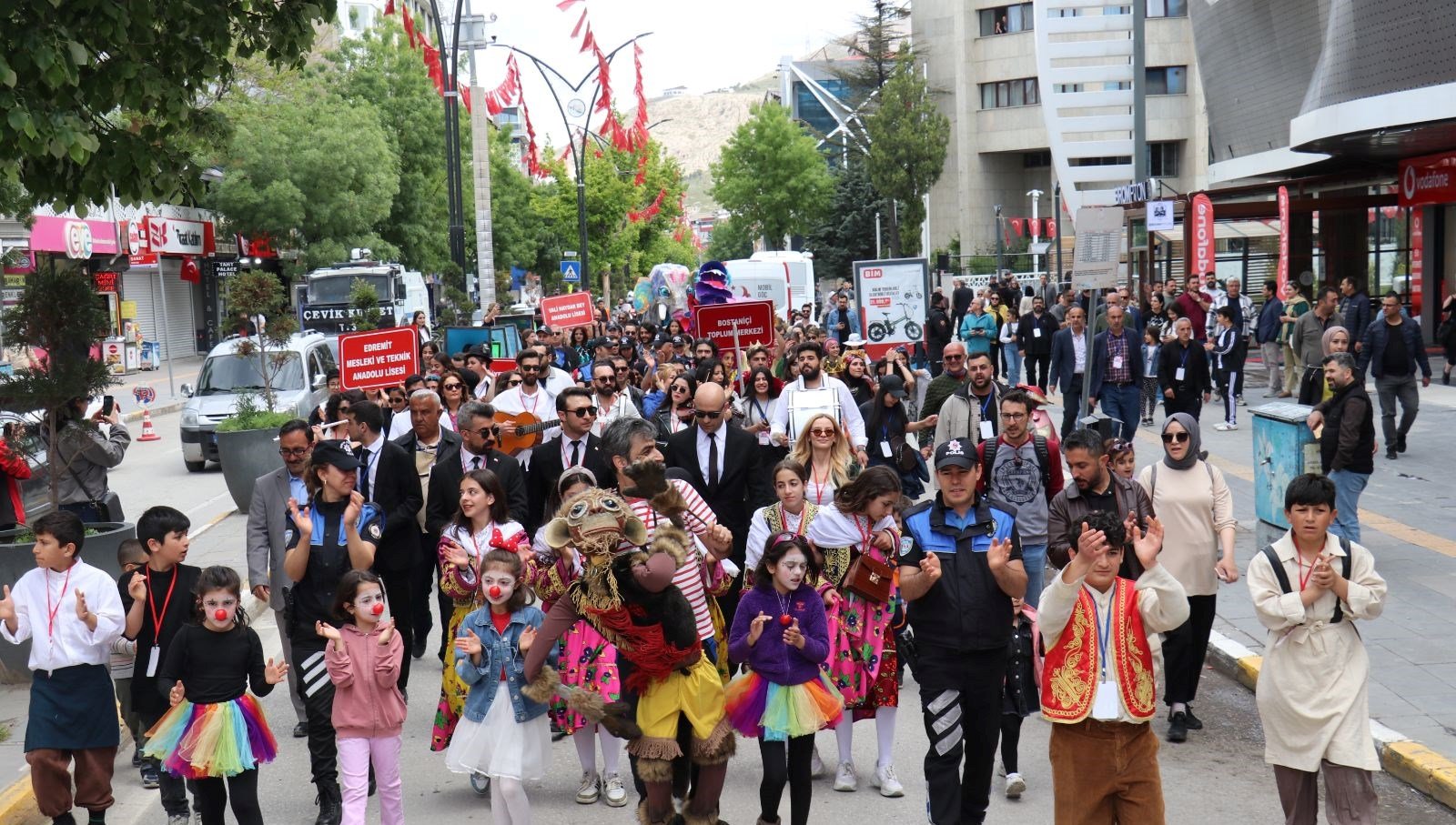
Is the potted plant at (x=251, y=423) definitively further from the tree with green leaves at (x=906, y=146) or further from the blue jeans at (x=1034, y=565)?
the tree with green leaves at (x=906, y=146)

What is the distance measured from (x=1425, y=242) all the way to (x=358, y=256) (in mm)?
25638

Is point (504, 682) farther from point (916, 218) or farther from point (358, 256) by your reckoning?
point (916, 218)

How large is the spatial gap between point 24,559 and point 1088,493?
6.60m

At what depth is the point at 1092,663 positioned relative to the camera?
550 centimetres

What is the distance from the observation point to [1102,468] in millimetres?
7570

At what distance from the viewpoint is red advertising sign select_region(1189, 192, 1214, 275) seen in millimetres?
30891

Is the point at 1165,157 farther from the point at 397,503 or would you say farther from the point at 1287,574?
the point at 1287,574

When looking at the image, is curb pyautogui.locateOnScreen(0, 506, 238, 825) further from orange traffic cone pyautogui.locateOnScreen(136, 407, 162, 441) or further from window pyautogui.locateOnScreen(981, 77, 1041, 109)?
window pyautogui.locateOnScreen(981, 77, 1041, 109)

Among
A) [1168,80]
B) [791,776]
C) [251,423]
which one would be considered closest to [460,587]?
[791,776]

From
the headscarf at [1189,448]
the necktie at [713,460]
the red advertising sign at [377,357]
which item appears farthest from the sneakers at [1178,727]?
the red advertising sign at [377,357]

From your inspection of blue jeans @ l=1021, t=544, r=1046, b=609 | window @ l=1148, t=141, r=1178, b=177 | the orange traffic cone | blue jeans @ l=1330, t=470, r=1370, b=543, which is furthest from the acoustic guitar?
window @ l=1148, t=141, r=1178, b=177

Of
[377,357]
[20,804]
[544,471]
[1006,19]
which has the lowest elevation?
[20,804]

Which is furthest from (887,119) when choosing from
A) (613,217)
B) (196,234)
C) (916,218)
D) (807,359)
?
(807,359)

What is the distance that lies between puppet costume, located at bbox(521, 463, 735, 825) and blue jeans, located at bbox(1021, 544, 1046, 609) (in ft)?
10.8
